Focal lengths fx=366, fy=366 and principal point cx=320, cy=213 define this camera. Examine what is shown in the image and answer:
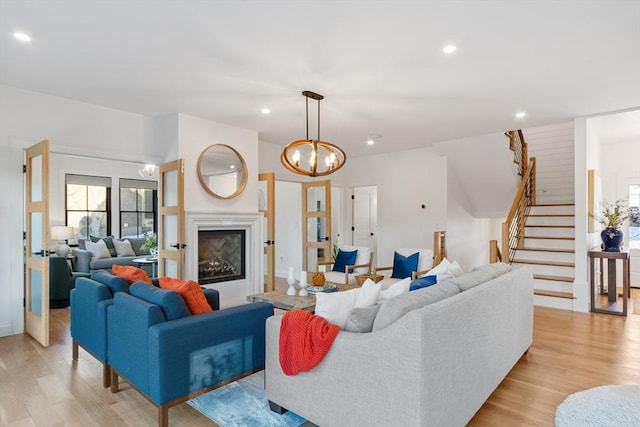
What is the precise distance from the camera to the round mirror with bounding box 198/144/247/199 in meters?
5.09

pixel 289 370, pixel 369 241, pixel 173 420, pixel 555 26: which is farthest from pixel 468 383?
pixel 369 241

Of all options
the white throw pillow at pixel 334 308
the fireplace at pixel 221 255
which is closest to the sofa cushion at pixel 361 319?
the white throw pillow at pixel 334 308

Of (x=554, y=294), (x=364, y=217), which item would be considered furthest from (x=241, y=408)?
(x=364, y=217)

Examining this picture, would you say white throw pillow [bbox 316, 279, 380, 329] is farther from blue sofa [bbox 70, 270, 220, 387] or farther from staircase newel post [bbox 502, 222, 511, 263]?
staircase newel post [bbox 502, 222, 511, 263]

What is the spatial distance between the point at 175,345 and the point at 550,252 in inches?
229

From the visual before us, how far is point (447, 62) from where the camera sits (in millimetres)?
3225

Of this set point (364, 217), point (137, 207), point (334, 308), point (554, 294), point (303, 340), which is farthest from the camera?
point (137, 207)

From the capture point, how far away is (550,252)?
5809 mm

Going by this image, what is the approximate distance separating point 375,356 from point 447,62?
8.58 feet

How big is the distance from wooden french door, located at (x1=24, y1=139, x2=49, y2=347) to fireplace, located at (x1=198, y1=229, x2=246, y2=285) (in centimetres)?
180

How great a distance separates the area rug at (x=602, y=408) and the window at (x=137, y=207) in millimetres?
9149

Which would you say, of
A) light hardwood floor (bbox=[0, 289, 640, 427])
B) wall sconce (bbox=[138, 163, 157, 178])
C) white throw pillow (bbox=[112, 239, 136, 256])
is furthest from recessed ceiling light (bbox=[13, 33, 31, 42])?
white throw pillow (bbox=[112, 239, 136, 256])

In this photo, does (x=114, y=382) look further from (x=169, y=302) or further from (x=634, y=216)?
(x=634, y=216)

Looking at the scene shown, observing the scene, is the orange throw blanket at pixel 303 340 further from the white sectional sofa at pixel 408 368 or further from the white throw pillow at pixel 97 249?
the white throw pillow at pixel 97 249
